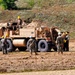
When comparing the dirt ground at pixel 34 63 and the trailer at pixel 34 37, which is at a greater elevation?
the trailer at pixel 34 37

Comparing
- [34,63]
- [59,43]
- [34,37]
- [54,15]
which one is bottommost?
[34,63]

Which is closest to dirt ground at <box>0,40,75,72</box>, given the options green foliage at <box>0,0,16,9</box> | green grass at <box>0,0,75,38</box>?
green grass at <box>0,0,75,38</box>

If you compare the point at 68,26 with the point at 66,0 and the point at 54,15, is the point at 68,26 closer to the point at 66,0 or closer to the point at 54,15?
the point at 54,15

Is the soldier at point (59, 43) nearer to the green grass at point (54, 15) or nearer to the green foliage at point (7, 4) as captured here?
the green grass at point (54, 15)

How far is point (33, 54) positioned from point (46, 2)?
4228 centimetres

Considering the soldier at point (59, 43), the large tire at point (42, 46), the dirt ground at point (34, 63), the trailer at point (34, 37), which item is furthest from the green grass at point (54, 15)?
the dirt ground at point (34, 63)

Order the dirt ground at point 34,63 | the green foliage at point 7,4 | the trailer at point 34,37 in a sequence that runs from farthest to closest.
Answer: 1. the green foliage at point 7,4
2. the trailer at point 34,37
3. the dirt ground at point 34,63

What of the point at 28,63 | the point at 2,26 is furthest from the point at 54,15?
the point at 28,63

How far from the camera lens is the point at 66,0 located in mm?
71062

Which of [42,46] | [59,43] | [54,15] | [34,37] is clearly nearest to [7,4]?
[54,15]

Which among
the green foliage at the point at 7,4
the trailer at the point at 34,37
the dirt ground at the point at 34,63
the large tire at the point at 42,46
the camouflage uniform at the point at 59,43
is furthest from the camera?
the green foliage at the point at 7,4

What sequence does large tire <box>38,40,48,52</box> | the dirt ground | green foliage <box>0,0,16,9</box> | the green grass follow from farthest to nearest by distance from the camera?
green foliage <box>0,0,16,9</box> → the green grass → large tire <box>38,40,48,52</box> → the dirt ground

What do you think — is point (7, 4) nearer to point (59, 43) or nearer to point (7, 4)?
point (7, 4)

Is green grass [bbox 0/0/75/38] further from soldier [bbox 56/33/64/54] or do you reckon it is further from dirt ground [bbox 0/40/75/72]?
dirt ground [bbox 0/40/75/72]
